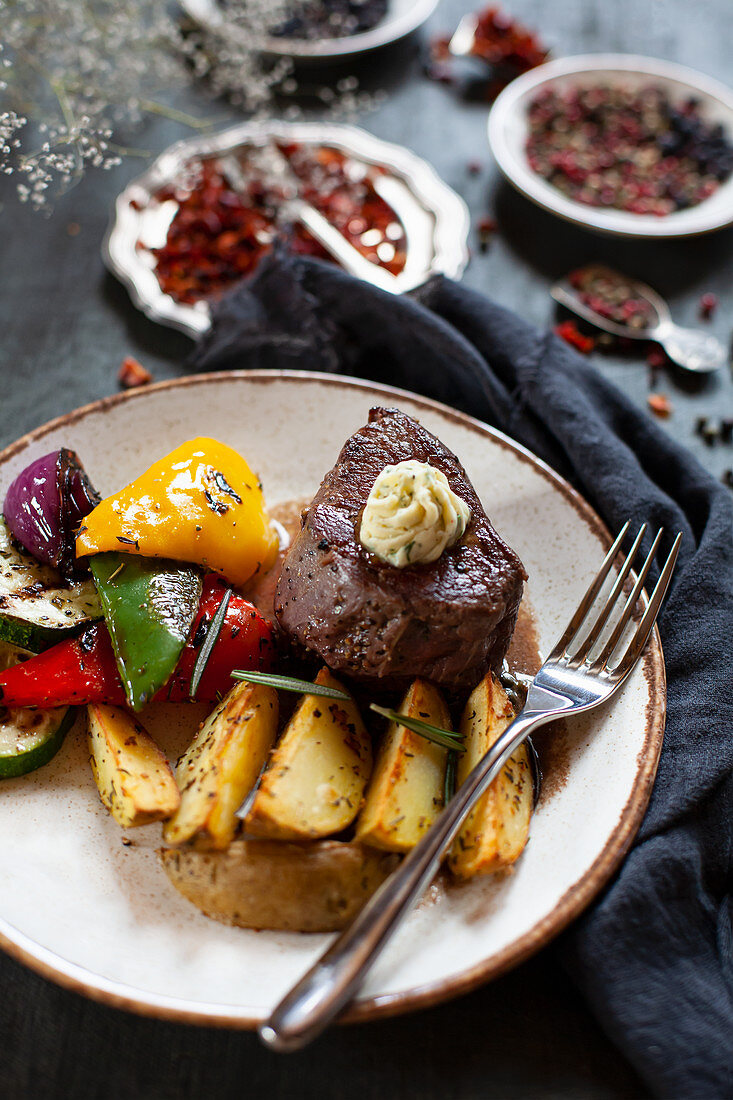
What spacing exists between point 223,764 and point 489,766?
72cm

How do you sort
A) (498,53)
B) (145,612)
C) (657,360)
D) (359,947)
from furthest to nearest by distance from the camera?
(498,53) → (657,360) → (145,612) → (359,947)

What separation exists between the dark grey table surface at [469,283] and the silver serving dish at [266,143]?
0.63 feet

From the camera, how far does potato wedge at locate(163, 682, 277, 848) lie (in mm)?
2258

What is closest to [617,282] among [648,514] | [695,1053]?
[648,514]

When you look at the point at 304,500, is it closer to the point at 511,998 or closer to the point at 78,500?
the point at 78,500

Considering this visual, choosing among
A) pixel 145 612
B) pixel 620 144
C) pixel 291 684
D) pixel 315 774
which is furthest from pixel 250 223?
pixel 315 774

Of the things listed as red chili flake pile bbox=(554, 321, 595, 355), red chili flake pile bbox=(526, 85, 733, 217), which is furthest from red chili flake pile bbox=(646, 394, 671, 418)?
red chili flake pile bbox=(526, 85, 733, 217)

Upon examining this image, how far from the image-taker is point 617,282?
464 cm

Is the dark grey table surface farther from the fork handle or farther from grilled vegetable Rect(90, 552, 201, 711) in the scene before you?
grilled vegetable Rect(90, 552, 201, 711)

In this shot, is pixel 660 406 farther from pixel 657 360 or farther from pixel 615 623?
pixel 615 623

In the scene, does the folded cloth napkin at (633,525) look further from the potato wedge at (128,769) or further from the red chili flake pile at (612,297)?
the potato wedge at (128,769)

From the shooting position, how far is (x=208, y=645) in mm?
2623

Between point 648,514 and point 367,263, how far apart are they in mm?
2038

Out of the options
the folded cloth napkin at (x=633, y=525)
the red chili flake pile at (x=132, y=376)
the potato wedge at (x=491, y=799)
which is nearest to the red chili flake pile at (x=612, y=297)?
the folded cloth napkin at (x=633, y=525)
